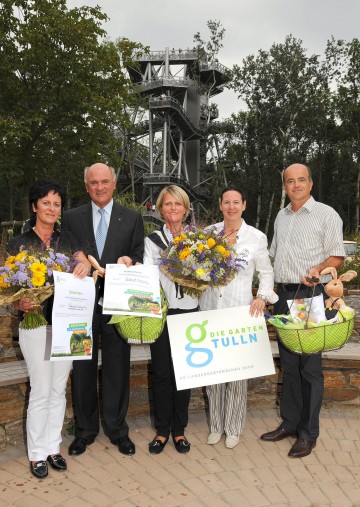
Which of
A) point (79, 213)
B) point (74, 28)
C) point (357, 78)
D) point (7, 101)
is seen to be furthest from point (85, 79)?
point (357, 78)

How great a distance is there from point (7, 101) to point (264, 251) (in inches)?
824

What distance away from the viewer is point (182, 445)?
13.6 feet

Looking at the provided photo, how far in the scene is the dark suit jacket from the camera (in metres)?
4.12

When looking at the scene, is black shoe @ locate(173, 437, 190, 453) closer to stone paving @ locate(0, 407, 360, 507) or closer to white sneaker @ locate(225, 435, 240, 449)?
stone paving @ locate(0, 407, 360, 507)

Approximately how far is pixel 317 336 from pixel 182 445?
1.50 metres

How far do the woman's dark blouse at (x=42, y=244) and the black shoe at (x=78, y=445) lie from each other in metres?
1.15

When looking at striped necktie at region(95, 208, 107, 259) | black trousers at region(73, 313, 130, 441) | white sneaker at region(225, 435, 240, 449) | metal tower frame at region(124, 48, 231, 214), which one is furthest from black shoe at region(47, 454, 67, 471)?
metal tower frame at region(124, 48, 231, 214)

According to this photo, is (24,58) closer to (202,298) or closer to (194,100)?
(202,298)

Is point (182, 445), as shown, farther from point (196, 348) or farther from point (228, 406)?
point (196, 348)

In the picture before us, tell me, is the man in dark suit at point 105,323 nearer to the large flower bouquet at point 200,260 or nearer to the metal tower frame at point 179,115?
the large flower bouquet at point 200,260

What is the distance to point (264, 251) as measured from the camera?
416cm

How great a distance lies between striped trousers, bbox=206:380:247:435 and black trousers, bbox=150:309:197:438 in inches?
10.7

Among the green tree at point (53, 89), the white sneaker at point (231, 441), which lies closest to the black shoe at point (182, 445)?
the white sneaker at point (231, 441)

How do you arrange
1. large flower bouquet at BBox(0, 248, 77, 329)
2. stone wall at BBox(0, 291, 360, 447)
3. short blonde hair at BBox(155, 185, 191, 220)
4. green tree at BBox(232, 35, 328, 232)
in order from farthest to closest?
green tree at BBox(232, 35, 328, 232) < stone wall at BBox(0, 291, 360, 447) < short blonde hair at BBox(155, 185, 191, 220) < large flower bouquet at BBox(0, 248, 77, 329)
